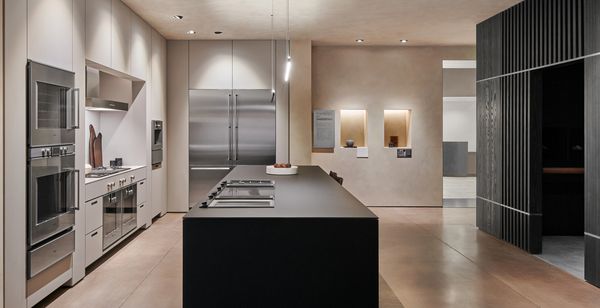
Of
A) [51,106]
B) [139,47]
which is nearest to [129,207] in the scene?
[139,47]

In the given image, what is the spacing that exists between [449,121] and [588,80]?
11398mm

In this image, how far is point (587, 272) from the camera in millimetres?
4543

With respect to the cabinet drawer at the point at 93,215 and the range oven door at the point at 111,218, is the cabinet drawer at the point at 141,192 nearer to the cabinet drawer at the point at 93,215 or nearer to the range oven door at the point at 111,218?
the range oven door at the point at 111,218

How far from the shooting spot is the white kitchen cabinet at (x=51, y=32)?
3.63 metres

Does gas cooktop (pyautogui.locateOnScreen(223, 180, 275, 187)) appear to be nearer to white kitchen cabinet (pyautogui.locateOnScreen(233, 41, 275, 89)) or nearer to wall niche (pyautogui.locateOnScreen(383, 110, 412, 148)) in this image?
white kitchen cabinet (pyautogui.locateOnScreen(233, 41, 275, 89))

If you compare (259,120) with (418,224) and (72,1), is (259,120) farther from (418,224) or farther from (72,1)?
(72,1)

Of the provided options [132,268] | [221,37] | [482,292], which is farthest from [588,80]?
[221,37]

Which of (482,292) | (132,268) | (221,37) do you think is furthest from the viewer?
(221,37)

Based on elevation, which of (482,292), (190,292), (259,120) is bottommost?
(482,292)

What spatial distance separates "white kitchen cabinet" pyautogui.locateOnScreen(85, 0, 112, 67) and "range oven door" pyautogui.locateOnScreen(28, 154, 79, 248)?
117 centimetres

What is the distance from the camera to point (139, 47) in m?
6.65

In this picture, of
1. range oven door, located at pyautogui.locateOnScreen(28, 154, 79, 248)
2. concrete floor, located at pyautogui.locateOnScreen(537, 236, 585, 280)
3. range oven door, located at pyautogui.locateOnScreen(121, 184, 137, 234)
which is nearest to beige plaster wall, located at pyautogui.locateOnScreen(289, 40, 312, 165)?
range oven door, located at pyautogui.locateOnScreen(121, 184, 137, 234)

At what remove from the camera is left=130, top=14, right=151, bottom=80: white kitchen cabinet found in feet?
20.9

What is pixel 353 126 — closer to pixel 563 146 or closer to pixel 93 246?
pixel 563 146
